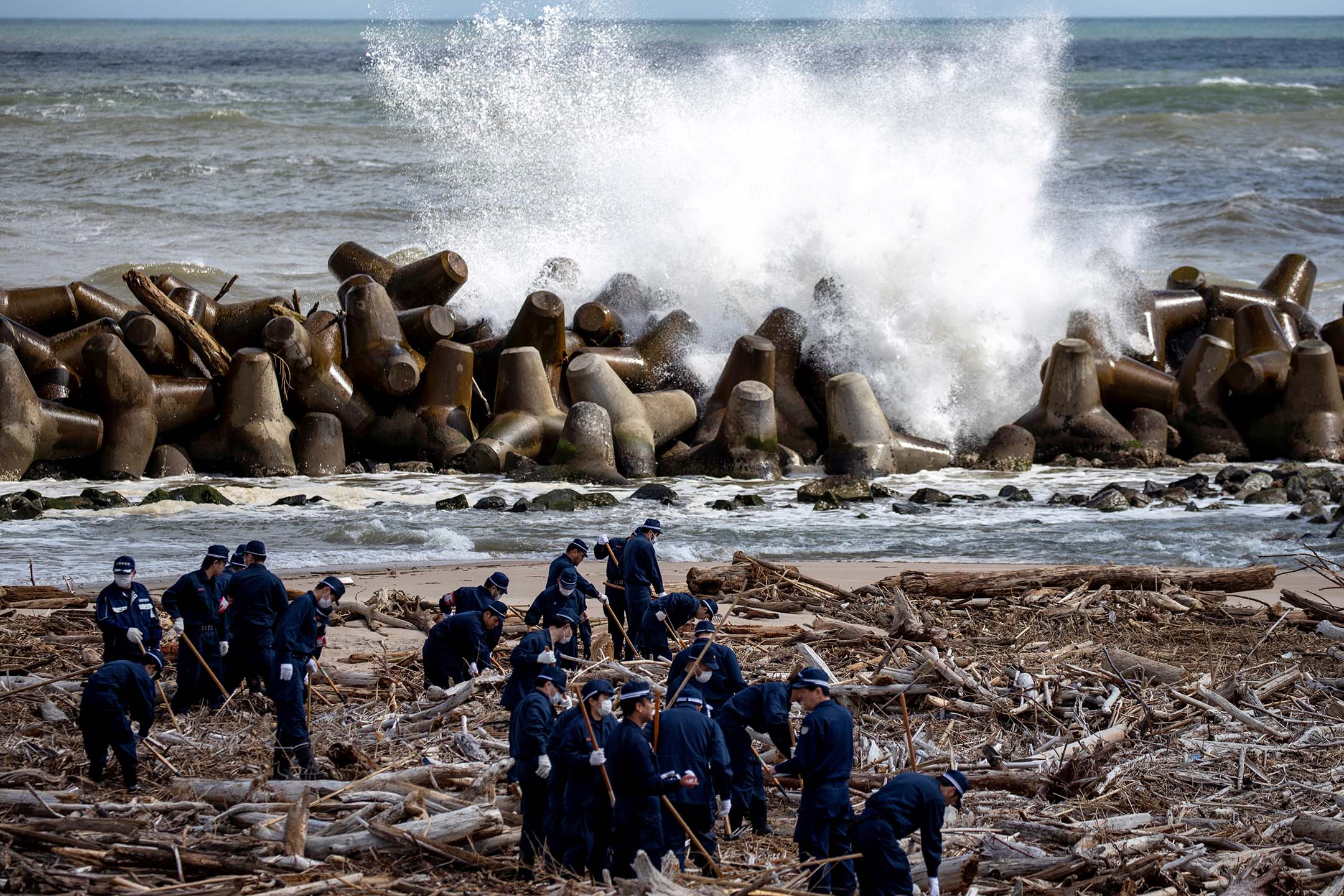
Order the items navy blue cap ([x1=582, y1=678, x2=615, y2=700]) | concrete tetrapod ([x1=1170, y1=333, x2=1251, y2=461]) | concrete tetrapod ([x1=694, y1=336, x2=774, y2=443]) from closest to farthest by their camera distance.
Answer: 1. navy blue cap ([x1=582, y1=678, x2=615, y2=700])
2. concrete tetrapod ([x1=694, y1=336, x2=774, y2=443])
3. concrete tetrapod ([x1=1170, y1=333, x2=1251, y2=461])

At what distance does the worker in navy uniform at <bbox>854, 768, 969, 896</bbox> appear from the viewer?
6766 mm

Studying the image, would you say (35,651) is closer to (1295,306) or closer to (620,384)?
(620,384)

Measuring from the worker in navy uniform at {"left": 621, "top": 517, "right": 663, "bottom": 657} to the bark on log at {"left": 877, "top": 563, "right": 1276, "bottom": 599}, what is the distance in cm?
241

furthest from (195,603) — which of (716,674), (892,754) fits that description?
(892,754)

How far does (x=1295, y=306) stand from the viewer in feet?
78.4

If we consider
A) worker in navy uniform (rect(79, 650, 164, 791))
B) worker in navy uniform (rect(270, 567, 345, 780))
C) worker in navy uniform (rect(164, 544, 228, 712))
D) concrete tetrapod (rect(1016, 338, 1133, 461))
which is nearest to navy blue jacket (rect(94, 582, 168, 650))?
worker in navy uniform (rect(164, 544, 228, 712))

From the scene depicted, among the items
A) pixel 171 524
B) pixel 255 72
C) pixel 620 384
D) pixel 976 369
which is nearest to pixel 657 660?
pixel 171 524

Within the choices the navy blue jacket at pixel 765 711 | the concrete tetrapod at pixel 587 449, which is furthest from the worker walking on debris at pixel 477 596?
the concrete tetrapod at pixel 587 449

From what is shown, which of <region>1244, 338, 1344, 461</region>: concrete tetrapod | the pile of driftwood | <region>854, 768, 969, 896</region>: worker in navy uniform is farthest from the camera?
Answer: <region>1244, 338, 1344, 461</region>: concrete tetrapod

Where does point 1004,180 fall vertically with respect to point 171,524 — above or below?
above

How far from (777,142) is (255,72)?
64.8 metres

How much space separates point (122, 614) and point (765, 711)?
14.9 feet

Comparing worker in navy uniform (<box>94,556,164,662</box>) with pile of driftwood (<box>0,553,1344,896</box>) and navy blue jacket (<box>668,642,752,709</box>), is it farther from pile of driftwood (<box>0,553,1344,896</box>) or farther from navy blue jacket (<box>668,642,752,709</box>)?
navy blue jacket (<box>668,642,752,709</box>)

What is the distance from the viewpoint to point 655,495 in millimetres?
18438
